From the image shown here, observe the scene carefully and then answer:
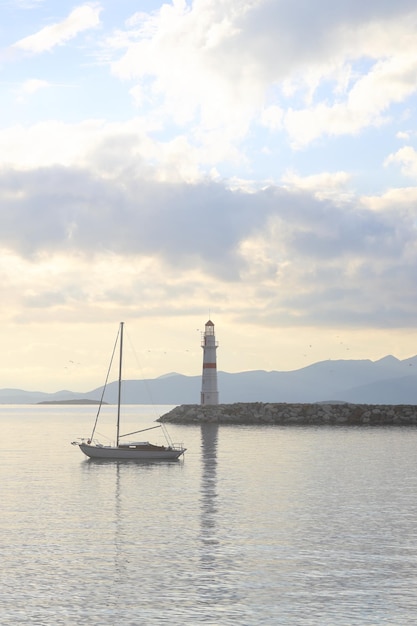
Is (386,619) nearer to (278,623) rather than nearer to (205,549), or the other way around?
(278,623)

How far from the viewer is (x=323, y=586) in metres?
23.1

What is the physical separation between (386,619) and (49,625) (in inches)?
328

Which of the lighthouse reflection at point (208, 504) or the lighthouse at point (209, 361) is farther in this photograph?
the lighthouse at point (209, 361)

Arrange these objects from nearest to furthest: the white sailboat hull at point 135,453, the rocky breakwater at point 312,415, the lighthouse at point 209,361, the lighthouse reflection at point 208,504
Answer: the lighthouse reflection at point 208,504 < the white sailboat hull at point 135,453 < the lighthouse at point 209,361 < the rocky breakwater at point 312,415

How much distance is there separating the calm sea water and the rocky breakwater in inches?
2586

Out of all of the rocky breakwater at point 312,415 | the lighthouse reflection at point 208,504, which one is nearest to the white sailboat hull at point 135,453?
the lighthouse reflection at point 208,504

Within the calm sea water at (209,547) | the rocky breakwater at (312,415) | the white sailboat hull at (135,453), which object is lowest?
the calm sea water at (209,547)

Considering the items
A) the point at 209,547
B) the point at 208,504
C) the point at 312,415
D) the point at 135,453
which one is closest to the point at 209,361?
the point at 312,415

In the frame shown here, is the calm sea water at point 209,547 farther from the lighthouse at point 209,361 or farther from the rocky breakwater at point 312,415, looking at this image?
the rocky breakwater at point 312,415

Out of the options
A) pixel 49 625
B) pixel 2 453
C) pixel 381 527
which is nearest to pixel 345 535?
pixel 381 527

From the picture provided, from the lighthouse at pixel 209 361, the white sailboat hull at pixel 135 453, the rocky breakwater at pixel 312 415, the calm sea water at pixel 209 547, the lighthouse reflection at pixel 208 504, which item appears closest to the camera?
the calm sea water at pixel 209 547

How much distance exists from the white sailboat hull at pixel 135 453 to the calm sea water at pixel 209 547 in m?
5.81

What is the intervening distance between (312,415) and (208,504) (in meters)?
88.4

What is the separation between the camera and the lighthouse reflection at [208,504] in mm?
27670
